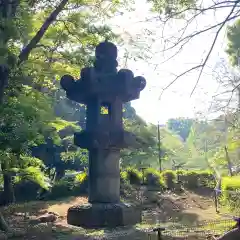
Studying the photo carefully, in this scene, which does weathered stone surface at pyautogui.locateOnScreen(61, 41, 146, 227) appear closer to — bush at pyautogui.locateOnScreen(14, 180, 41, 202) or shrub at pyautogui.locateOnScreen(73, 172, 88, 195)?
shrub at pyautogui.locateOnScreen(73, 172, 88, 195)

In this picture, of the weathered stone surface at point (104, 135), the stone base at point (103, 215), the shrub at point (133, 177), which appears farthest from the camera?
the shrub at point (133, 177)

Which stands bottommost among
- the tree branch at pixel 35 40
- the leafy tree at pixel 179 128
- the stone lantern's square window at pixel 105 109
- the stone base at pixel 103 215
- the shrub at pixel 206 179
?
the stone base at pixel 103 215

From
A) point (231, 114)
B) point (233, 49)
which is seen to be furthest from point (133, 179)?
point (231, 114)

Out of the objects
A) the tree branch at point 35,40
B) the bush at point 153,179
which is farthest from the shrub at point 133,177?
the tree branch at point 35,40

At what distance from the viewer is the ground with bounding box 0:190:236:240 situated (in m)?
8.96

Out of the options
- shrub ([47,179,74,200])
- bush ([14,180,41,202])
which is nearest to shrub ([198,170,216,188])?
shrub ([47,179,74,200])

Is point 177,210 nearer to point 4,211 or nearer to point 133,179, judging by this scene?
point 133,179

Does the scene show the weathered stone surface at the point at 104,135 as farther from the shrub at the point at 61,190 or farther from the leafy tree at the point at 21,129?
the shrub at the point at 61,190

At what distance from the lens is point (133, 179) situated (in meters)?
20.6

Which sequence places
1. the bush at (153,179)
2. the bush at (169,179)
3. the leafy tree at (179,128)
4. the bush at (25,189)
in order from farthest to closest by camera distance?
1. the leafy tree at (179,128)
2. the bush at (25,189)
3. the bush at (169,179)
4. the bush at (153,179)

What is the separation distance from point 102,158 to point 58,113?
2175cm

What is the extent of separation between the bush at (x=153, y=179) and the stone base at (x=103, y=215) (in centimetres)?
1066

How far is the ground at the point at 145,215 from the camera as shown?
8.96m

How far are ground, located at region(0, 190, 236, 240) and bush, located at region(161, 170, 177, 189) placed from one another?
1.13 metres
